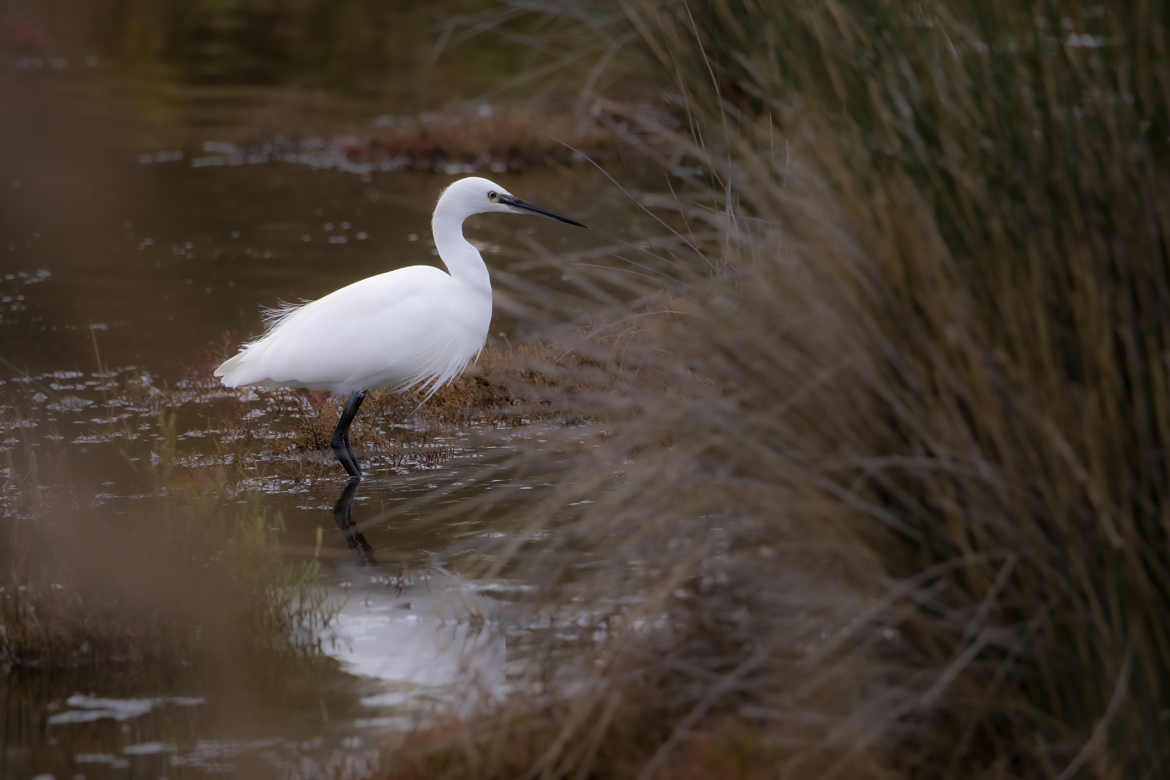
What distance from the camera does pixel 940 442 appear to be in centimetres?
319

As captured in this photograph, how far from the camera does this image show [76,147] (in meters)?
17.2

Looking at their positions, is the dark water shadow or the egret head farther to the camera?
the egret head

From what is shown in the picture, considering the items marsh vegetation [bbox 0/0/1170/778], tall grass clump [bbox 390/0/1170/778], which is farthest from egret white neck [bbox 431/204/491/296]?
tall grass clump [bbox 390/0/1170/778]

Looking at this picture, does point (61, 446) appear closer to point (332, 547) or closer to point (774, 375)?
point (332, 547)

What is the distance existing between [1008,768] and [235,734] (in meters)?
2.20

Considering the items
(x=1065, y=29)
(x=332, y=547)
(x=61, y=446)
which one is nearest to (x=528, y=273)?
(x=61, y=446)

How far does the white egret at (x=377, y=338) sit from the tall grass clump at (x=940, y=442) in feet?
11.3

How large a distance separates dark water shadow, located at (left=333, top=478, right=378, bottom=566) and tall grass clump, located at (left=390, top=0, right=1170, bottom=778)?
2.41 meters

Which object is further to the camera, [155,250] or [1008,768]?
[155,250]

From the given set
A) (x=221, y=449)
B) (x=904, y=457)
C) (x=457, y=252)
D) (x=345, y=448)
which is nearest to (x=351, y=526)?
(x=345, y=448)

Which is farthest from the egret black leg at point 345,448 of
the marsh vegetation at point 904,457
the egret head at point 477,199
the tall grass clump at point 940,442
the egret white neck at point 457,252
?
the tall grass clump at point 940,442

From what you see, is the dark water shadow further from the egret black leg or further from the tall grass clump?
the tall grass clump

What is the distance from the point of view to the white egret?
22.6 ft

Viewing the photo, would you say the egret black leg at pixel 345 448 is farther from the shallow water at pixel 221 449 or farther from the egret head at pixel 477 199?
the egret head at pixel 477 199
